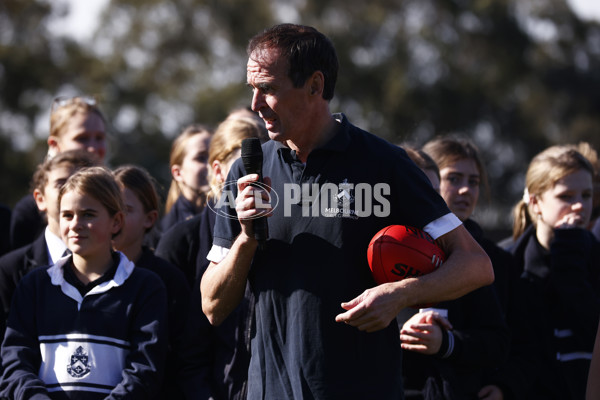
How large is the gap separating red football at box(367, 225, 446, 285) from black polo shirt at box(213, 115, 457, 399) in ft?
0.22

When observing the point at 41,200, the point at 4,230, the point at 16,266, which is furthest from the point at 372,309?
the point at 4,230

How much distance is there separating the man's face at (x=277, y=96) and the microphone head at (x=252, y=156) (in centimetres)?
12

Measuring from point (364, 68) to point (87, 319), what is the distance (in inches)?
1005

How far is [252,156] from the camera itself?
3.48m

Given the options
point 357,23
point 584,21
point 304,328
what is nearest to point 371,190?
point 304,328

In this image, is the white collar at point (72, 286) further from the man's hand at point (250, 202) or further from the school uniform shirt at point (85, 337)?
the man's hand at point (250, 202)

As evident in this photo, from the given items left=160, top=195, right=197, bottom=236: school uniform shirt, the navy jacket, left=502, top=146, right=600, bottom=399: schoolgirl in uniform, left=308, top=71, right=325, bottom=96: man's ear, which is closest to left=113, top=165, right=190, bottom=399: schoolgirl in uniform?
the navy jacket

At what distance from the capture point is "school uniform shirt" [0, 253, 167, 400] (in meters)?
4.32

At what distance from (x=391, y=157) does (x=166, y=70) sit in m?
29.5

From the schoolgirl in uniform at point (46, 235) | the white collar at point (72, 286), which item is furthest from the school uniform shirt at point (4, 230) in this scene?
the white collar at point (72, 286)

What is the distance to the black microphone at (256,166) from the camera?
3.39 meters

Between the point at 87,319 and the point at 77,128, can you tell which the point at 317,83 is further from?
the point at 77,128

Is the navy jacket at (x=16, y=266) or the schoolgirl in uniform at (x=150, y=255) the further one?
the navy jacket at (x=16, y=266)

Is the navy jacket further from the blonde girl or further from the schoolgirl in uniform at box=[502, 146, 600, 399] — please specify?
the schoolgirl in uniform at box=[502, 146, 600, 399]
